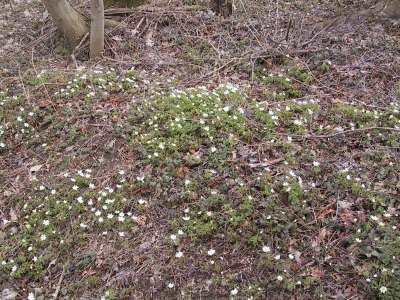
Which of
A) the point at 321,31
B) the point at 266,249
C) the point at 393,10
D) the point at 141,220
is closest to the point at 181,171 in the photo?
the point at 141,220

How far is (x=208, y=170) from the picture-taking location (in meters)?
5.49

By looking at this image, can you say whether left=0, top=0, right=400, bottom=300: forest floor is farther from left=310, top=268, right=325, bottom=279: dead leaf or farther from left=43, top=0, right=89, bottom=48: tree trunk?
left=43, top=0, right=89, bottom=48: tree trunk

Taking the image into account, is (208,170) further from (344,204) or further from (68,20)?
(68,20)

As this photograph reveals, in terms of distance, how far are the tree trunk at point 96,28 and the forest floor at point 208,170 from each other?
0.25m

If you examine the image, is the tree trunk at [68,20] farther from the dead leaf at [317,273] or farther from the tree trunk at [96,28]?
the dead leaf at [317,273]

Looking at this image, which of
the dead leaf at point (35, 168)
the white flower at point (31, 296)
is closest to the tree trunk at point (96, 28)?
the dead leaf at point (35, 168)

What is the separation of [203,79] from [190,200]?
3348 mm

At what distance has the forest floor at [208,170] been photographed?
455 centimetres

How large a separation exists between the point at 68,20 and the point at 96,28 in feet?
2.53

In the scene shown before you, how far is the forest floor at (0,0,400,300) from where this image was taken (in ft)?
14.9

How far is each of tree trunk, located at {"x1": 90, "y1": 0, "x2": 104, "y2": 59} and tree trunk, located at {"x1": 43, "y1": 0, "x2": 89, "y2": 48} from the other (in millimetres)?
538

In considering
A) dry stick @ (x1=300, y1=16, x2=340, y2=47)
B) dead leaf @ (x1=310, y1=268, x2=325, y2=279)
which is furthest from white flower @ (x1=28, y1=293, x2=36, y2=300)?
dry stick @ (x1=300, y1=16, x2=340, y2=47)

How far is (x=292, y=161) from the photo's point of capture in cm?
554

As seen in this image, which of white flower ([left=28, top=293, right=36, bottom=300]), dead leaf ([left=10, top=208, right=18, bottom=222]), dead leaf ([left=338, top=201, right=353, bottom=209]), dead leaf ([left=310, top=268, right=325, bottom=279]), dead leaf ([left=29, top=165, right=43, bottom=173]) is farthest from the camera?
dead leaf ([left=29, top=165, right=43, bottom=173])
